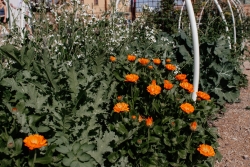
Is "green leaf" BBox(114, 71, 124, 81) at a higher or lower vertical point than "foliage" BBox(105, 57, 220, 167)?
higher

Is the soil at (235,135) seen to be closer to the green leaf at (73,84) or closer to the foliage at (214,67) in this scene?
the foliage at (214,67)

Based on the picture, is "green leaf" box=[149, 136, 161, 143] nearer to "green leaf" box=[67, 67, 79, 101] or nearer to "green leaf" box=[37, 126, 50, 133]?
"green leaf" box=[67, 67, 79, 101]

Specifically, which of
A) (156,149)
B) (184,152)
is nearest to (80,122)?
(156,149)

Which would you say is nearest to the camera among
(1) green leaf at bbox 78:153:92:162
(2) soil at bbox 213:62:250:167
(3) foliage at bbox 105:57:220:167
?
(1) green leaf at bbox 78:153:92:162

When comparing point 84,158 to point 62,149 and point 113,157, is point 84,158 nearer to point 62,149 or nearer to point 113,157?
point 62,149

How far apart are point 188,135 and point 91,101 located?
0.65 meters

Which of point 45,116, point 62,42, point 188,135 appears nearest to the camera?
point 45,116

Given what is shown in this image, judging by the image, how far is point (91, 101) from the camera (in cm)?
171

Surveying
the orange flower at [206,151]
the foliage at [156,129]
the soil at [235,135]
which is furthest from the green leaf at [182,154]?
the soil at [235,135]

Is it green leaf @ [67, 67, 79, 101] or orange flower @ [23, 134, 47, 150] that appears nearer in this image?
orange flower @ [23, 134, 47, 150]

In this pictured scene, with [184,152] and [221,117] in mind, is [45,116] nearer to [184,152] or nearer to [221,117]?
[184,152]

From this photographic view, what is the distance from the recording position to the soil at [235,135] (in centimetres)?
255

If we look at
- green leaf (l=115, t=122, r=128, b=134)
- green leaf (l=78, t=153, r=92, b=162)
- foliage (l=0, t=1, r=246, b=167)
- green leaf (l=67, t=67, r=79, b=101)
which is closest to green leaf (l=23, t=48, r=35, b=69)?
foliage (l=0, t=1, r=246, b=167)

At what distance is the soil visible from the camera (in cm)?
255
